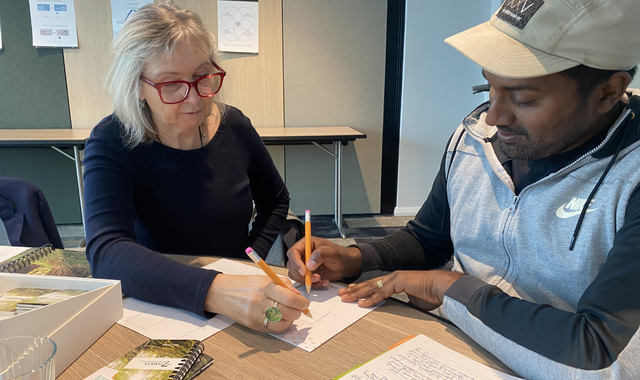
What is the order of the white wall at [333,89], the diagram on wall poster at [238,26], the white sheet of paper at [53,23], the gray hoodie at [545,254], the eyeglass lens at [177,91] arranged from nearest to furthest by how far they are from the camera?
the gray hoodie at [545,254] < the eyeglass lens at [177,91] < the white sheet of paper at [53,23] < the diagram on wall poster at [238,26] < the white wall at [333,89]

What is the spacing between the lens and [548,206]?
0.89m

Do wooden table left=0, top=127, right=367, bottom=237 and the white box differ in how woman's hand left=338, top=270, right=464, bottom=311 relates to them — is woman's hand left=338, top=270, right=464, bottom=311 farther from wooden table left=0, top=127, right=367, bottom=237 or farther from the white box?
wooden table left=0, top=127, right=367, bottom=237

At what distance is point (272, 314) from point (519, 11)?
763mm

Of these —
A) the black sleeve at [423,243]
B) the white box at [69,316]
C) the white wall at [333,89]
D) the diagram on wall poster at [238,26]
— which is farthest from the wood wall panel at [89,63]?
the black sleeve at [423,243]

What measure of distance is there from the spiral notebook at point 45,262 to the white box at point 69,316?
157 mm

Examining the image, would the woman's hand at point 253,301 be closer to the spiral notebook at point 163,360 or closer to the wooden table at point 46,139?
the spiral notebook at point 163,360

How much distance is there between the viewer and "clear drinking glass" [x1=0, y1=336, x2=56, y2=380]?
21.8 inches

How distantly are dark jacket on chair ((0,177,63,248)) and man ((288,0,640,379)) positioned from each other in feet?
3.50

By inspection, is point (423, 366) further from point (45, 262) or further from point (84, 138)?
point (84, 138)

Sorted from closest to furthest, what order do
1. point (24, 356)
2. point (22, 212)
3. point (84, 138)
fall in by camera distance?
point (24, 356), point (22, 212), point (84, 138)

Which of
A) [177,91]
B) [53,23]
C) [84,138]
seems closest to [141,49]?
[177,91]

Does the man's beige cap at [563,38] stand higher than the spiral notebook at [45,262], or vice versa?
the man's beige cap at [563,38]

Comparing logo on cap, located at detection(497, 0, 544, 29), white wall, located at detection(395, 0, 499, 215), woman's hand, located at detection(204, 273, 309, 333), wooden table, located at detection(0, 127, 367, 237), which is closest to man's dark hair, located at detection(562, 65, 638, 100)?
logo on cap, located at detection(497, 0, 544, 29)

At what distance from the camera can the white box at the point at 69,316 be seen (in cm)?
66
